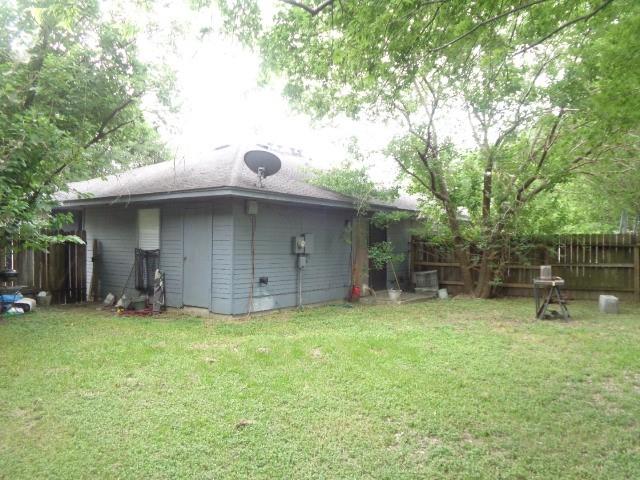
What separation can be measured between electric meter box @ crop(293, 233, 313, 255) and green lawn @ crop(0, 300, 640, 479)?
234 cm

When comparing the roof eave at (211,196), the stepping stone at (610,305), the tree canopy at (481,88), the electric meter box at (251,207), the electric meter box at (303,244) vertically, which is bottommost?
the stepping stone at (610,305)

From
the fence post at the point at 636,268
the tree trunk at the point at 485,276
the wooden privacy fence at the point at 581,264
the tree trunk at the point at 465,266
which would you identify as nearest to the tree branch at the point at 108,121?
the tree trunk at the point at 465,266

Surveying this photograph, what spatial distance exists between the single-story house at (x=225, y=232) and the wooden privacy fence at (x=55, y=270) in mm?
391

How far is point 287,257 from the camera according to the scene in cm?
805

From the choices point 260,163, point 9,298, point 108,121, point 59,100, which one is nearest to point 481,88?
point 260,163

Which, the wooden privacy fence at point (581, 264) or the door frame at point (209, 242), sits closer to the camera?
the door frame at point (209, 242)

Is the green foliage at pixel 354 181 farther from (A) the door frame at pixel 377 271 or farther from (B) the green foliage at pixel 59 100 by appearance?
(B) the green foliage at pixel 59 100

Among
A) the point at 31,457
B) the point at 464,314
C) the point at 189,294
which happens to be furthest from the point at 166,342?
the point at 464,314

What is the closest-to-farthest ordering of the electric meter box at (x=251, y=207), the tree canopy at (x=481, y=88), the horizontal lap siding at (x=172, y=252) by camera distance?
the tree canopy at (x=481, y=88) → the electric meter box at (x=251, y=207) → the horizontal lap siding at (x=172, y=252)

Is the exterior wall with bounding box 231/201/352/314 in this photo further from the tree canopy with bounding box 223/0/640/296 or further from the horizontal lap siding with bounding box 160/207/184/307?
the tree canopy with bounding box 223/0/640/296

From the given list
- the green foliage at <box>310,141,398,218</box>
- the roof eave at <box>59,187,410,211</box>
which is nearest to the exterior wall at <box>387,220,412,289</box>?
the green foliage at <box>310,141,398,218</box>

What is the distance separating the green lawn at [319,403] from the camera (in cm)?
246

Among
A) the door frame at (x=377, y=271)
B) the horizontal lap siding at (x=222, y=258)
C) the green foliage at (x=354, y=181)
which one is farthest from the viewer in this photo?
the door frame at (x=377, y=271)

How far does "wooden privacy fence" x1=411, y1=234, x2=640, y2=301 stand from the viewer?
903 centimetres
